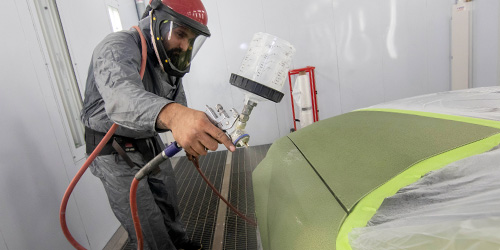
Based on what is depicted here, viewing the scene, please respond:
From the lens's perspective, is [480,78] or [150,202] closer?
[150,202]

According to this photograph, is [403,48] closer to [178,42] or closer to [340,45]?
[340,45]

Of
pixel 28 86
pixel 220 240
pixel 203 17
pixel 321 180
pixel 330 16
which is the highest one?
pixel 330 16

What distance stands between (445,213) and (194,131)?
0.68 metres

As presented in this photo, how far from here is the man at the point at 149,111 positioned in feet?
2.86

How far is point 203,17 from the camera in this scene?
1.35 metres

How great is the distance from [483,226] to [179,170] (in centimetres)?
353

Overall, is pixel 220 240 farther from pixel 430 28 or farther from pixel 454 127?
pixel 430 28

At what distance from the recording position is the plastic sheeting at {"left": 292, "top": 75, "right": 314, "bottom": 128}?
352 centimetres

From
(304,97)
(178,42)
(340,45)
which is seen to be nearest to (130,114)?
(178,42)

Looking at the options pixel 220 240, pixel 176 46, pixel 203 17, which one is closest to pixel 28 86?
pixel 176 46

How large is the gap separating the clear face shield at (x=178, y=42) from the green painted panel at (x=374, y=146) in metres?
0.81

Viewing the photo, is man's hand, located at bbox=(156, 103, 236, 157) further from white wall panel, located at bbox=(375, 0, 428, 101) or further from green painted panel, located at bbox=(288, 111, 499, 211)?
white wall panel, located at bbox=(375, 0, 428, 101)

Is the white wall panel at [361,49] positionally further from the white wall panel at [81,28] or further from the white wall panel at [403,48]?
the white wall panel at [81,28]

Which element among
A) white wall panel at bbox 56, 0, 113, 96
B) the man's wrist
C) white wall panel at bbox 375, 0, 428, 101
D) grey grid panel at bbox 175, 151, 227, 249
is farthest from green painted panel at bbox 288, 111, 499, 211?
white wall panel at bbox 375, 0, 428, 101
